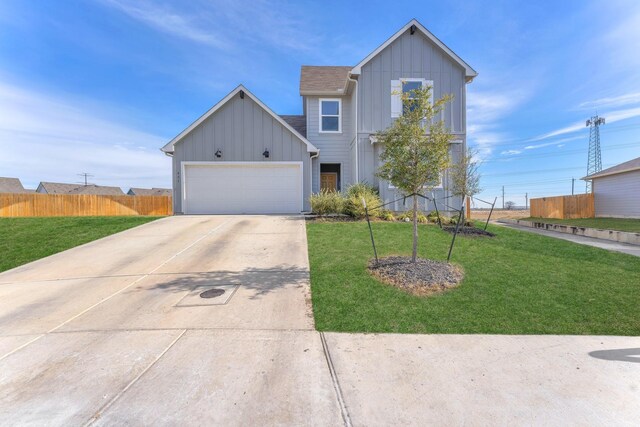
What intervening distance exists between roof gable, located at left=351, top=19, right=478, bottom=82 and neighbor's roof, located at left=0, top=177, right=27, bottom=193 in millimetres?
44667

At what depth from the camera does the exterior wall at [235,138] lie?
1351cm

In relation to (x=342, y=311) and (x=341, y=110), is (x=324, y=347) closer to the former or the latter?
(x=342, y=311)

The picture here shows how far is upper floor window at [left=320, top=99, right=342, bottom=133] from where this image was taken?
15.1 meters

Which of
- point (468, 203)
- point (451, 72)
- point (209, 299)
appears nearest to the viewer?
point (209, 299)

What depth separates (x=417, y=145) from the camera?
5.54 metres

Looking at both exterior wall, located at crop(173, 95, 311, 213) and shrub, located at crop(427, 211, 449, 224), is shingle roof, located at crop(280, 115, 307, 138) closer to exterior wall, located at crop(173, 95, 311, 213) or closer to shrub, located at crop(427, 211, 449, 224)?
exterior wall, located at crop(173, 95, 311, 213)

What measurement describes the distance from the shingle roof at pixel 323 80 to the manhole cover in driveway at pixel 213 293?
12056 mm

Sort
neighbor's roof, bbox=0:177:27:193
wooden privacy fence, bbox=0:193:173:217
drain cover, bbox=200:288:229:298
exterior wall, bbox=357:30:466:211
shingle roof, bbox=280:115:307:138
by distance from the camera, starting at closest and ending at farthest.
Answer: drain cover, bbox=200:288:229:298
exterior wall, bbox=357:30:466:211
shingle roof, bbox=280:115:307:138
wooden privacy fence, bbox=0:193:173:217
neighbor's roof, bbox=0:177:27:193

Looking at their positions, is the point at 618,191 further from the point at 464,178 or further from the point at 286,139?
the point at 286,139

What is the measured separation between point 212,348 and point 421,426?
2315 millimetres

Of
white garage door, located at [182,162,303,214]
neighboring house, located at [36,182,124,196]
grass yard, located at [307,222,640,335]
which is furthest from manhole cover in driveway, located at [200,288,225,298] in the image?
neighboring house, located at [36,182,124,196]

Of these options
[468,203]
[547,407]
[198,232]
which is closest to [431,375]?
[547,407]

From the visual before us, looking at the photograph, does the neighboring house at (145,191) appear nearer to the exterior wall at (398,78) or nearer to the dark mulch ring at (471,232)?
the exterior wall at (398,78)

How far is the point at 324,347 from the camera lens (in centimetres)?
338
